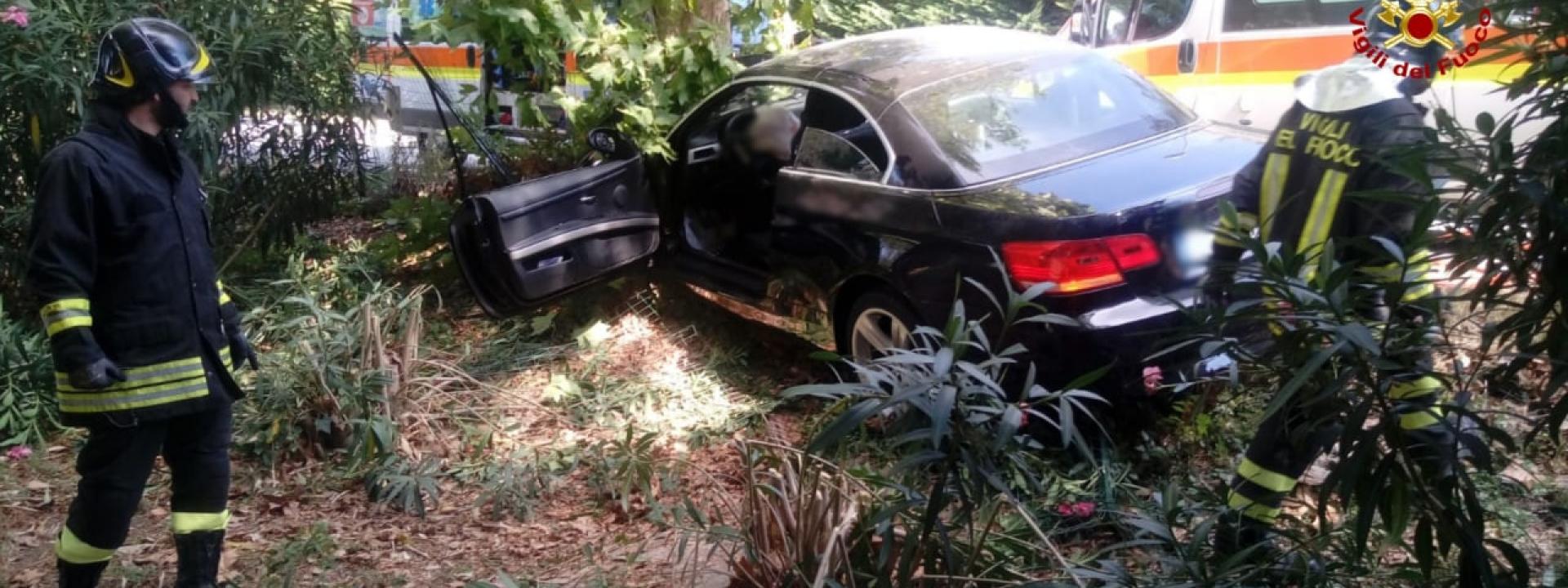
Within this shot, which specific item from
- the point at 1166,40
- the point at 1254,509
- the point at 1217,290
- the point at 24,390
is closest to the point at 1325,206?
the point at 1254,509

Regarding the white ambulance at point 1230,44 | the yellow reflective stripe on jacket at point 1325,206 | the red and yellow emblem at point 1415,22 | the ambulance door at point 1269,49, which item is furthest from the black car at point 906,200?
the ambulance door at point 1269,49

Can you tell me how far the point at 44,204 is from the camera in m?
3.32

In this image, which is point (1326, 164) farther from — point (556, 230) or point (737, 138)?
point (556, 230)

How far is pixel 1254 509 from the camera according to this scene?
315 cm

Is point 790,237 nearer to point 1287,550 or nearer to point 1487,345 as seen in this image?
point 1287,550

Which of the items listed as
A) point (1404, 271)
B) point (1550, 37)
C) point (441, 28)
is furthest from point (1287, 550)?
point (441, 28)

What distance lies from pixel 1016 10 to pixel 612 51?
9.57 m

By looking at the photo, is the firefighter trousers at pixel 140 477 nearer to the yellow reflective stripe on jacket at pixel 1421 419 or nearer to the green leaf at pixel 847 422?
the green leaf at pixel 847 422

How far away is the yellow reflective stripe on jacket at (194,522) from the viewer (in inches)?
145

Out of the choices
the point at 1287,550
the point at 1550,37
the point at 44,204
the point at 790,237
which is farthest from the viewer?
the point at 790,237

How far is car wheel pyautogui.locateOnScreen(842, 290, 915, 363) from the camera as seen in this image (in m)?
4.68

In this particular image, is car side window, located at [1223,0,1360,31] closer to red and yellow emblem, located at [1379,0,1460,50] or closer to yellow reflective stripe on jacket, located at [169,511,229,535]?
red and yellow emblem, located at [1379,0,1460,50]

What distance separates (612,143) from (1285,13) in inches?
177

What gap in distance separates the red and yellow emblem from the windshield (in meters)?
0.90
